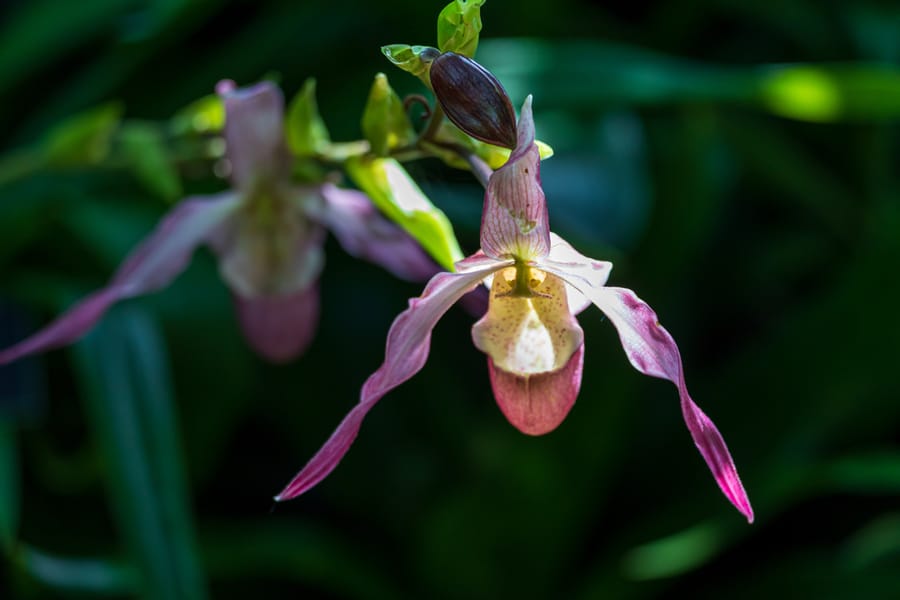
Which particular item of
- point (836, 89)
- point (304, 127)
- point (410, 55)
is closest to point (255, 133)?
point (304, 127)

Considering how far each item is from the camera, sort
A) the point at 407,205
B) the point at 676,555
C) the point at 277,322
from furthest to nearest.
→ the point at 676,555
the point at 277,322
the point at 407,205

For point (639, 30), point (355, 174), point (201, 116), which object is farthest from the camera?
point (639, 30)

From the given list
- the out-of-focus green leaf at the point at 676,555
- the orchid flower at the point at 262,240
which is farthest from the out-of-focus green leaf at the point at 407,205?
the out-of-focus green leaf at the point at 676,555

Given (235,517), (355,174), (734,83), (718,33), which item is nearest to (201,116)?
(355,174)

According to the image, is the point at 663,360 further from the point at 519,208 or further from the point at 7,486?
the point at 7,486

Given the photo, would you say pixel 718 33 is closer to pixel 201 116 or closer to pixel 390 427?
pixel 390 427

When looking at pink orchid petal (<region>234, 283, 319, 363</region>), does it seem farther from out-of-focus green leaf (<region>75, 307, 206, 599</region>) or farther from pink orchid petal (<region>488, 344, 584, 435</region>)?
pink orchid petal (<region>488, 344, 584, 435</region>)
